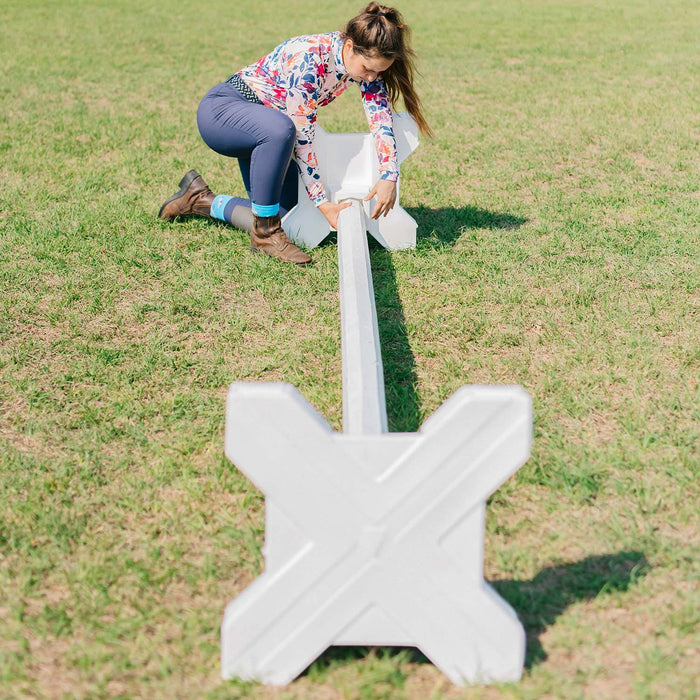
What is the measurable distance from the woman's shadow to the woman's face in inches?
33.0

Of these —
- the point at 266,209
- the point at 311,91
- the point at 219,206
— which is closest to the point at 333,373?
the point at 266,209

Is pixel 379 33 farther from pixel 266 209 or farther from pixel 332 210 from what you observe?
pixel 266 209

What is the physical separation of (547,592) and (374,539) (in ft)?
1.79

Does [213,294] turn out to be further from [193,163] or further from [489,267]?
[193,163]

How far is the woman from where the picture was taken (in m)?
3.77

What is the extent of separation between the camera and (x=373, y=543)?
5.71 feet

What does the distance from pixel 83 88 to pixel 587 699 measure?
7.48 metres

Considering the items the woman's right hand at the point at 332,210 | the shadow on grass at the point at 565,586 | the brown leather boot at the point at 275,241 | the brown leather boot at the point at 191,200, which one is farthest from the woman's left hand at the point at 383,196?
the shadow on grass at the point at 565,586

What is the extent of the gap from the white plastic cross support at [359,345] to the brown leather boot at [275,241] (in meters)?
0.42

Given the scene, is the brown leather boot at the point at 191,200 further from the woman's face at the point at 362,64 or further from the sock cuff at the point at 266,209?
the woman's face at the point at 362,64

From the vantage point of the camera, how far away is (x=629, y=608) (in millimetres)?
1967

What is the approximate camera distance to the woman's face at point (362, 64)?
12.0 ft

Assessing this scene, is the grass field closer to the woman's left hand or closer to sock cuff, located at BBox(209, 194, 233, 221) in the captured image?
sock cuff, located at BBox(209, 194, 233, 221)

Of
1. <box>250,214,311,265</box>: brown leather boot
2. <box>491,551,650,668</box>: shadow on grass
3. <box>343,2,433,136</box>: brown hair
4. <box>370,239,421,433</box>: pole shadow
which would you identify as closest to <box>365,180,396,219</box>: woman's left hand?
<box>370,239,421,433</box>: pole shadow
